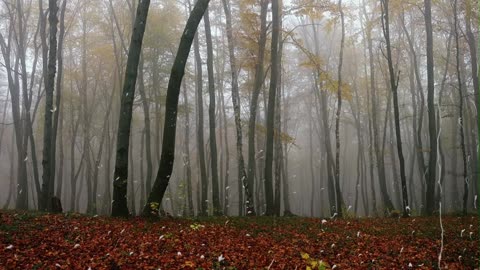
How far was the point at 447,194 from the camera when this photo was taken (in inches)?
1686

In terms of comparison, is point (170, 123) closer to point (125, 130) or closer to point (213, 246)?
point (125, 130)

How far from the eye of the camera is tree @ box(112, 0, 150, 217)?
30.2 ft

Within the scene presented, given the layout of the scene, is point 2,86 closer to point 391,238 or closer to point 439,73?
point 391,238

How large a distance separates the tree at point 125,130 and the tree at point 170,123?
74 cm

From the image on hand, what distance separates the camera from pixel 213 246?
262 inches

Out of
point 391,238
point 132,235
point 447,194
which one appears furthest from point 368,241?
point 447,194

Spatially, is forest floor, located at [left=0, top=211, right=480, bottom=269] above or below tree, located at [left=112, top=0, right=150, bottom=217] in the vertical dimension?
below

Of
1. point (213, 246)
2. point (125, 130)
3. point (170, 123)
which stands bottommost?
point (213, 246)

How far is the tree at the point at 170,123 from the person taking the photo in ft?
29.7

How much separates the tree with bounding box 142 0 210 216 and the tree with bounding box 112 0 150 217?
739 mm

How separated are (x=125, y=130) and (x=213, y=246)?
446 centimetres

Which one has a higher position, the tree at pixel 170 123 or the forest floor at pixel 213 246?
the tree at pixel 170 123

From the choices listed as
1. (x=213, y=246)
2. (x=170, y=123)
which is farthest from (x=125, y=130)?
(x=213, y=246)

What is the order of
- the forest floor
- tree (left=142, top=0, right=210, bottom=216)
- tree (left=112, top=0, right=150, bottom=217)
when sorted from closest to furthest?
1. the forest floor
2. tree (left=142, top=0, right=210, bottom=216)
3. tree (left=112, top=0, right=150, bottom=217)
